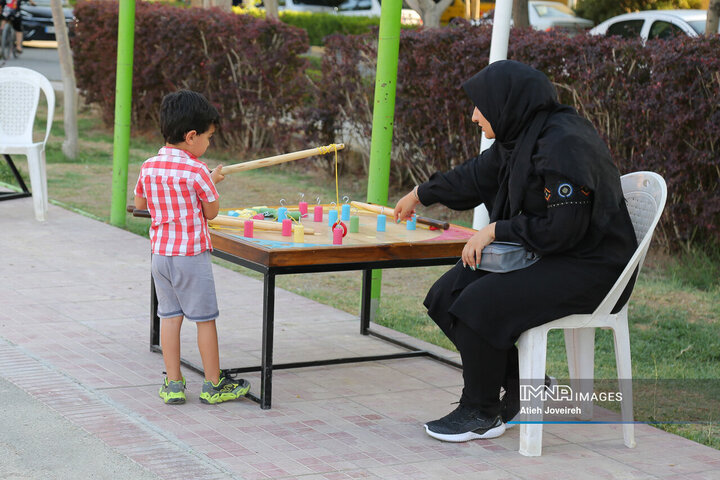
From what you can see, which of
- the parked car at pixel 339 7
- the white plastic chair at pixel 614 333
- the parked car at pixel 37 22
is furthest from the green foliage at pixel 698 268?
the parked car at pixel 37 22

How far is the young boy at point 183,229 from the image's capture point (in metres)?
4.25

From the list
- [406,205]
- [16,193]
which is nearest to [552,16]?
[16,193]

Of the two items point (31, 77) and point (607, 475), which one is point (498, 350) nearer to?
point (607, 475)

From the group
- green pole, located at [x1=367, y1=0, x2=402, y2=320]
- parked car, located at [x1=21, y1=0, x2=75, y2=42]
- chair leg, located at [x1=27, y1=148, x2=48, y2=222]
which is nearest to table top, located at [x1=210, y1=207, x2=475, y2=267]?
green pole, located at [x1=367, y1=0, x2=402, y2=320]

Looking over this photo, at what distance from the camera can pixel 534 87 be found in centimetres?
394

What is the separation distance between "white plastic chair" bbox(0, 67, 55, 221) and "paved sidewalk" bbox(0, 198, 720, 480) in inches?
87.5

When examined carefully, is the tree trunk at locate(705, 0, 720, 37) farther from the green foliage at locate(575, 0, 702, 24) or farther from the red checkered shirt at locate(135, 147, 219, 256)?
the green foliage at locate(575, 0, 702, 24)

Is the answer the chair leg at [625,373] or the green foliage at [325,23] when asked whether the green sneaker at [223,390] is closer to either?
the chair leg at [625,373]

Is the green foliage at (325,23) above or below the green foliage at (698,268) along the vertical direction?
above

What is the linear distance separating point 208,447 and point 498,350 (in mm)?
1138

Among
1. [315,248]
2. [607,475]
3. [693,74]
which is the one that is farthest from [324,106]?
[607,475]

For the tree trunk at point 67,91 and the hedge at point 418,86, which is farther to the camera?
the tree trunk at point 67,91

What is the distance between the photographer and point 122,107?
8.66m

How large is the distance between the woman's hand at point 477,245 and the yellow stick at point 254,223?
810 millimetres
